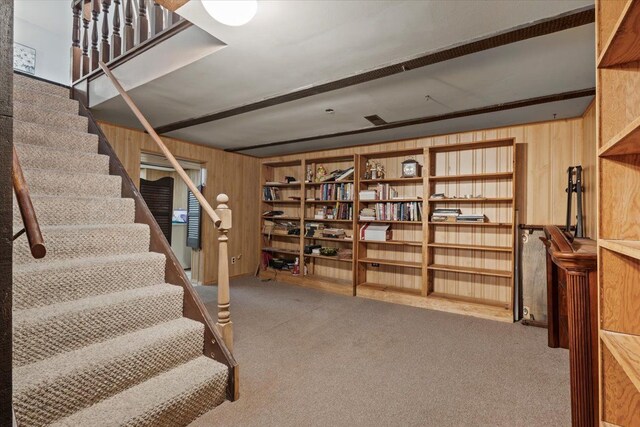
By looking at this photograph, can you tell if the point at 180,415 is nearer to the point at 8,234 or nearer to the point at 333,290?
the point at 8,234

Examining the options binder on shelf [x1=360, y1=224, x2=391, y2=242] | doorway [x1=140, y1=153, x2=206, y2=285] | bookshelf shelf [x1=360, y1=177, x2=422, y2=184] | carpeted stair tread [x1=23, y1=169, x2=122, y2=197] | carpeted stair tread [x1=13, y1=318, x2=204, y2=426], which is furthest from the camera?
doorway [x1=140, y1=153, x2=206, y2=285]

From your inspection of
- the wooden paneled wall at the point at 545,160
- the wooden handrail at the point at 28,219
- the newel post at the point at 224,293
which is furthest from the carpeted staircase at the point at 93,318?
the wooden paneled wall at the point at 545,160

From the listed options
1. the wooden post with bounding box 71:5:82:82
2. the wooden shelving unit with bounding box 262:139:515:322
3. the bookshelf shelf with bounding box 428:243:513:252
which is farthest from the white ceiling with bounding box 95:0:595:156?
the bookshelf shelf with bounding box 428:243:513:252

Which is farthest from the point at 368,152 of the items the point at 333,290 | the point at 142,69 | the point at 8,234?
the point at 8,234

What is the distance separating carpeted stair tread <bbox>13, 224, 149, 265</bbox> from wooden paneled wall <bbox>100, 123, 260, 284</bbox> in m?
2.10

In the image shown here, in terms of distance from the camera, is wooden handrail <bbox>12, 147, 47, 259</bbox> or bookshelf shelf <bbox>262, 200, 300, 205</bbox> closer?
wooden handrail <bbox>12, 147, 47, 259</bbox>

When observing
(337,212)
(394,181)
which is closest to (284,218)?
(337,212)

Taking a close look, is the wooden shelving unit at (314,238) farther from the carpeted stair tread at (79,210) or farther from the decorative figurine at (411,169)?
the carpeted stair tread at (79,210)

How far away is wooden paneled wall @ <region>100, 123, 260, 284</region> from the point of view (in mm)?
3892

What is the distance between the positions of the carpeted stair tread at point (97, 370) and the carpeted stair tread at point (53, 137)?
1.78 meters

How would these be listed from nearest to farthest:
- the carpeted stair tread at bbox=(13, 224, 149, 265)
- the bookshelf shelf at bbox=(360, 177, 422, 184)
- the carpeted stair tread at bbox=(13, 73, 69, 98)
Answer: the carpeted stair tread at bbox=(13, 224, 149, 265), the carpeted stair tread at bbox=(13, 73, 69, 98), the bookshelf shelf at bbox=(360, 177, 422, 184)

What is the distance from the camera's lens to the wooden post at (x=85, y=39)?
10.1 feet

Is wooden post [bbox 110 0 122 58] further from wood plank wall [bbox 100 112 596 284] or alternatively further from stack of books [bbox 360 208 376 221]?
stack of books [bbox 360 208 376 221]

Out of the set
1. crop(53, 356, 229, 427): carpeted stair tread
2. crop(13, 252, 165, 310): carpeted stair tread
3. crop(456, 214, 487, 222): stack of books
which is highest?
crop(456, 214, 487, 222): stack of books
